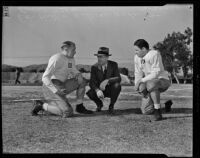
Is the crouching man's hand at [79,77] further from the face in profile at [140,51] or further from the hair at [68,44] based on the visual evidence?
the face in profile at [140,51]

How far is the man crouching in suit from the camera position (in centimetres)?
334

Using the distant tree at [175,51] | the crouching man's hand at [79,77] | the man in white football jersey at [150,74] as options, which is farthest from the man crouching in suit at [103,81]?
the distant tree at [175,51]

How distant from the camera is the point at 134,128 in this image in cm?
322

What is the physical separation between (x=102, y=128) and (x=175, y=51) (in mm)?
1135


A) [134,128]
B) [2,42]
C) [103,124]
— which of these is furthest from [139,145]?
[2,42]

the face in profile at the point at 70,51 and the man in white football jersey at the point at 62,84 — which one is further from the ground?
the face in profile at the point at 70,51

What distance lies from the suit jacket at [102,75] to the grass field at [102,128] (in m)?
0.16

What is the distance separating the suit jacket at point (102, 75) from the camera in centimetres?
334

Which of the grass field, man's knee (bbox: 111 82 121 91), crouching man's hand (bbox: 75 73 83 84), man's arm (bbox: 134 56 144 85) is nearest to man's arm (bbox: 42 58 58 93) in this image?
the grass field

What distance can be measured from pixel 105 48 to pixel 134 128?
884 millimetres

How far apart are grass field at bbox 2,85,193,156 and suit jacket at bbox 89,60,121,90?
16 cm

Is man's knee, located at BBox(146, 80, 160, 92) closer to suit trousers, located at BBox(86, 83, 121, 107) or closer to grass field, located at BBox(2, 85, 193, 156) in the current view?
grass field, located at BBox(2, 85, 193, 156)

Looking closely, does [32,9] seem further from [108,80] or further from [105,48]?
[108,80]

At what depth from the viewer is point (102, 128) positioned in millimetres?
3223
